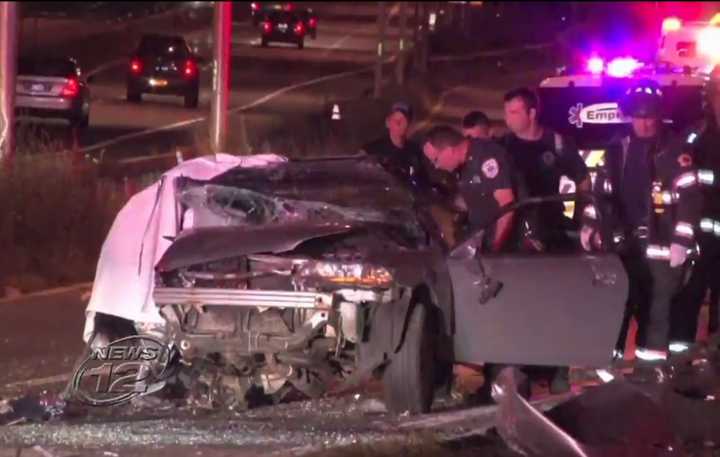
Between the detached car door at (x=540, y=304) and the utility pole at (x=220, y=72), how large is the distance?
838 centimetres

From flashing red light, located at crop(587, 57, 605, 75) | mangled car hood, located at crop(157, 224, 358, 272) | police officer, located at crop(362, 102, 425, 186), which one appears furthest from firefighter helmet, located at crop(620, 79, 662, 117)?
flashing red light, located at crop(587, 57, 605, 75)

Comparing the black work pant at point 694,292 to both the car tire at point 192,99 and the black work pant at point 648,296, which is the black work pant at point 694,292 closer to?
the black work pant at point 648,296

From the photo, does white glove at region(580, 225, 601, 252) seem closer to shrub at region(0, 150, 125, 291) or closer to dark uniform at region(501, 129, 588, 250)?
dark uniform at region(501, 129, 588, 250)

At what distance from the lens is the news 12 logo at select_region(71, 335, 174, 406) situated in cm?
825

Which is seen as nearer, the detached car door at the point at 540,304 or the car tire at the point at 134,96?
the detached car door at the point at 540,304

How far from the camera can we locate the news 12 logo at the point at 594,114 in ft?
37.9

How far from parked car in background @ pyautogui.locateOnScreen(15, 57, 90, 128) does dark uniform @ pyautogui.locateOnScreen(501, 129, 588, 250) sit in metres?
19.1

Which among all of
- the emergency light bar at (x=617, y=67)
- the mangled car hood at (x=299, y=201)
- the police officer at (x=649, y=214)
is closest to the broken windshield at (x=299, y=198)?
the mangled car hood at (x=299, y=201)

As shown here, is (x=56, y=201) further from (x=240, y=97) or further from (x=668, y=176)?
(x=240, y=97)

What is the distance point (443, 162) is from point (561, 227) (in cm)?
81

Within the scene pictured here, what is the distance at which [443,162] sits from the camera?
8.79 metres

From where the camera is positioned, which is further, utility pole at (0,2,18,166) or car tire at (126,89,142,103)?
car tire at (126,89,142,103)

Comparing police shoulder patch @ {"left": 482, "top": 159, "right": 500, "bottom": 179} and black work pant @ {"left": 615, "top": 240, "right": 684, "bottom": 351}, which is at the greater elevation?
police shoulder patch @ {"left": 482, "top": 159, "right": 500, "bottom": 179}

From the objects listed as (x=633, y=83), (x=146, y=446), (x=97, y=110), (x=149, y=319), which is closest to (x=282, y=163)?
(x=149, y=319)
